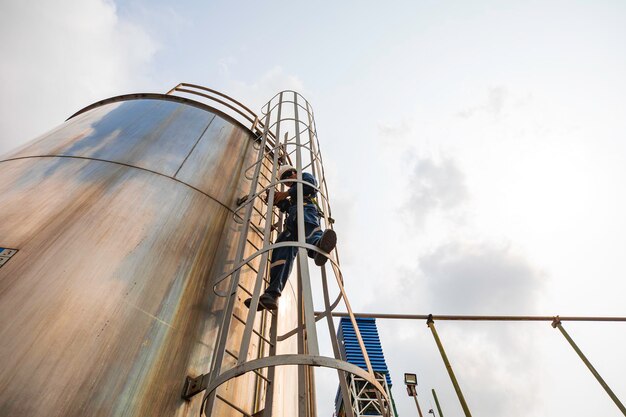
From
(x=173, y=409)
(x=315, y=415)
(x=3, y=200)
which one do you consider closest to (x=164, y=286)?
(x=173, y=409)

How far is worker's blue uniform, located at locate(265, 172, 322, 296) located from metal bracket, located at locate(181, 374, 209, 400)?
3.46 ft

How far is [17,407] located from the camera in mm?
1767

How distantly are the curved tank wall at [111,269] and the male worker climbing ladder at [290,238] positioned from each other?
1.78 ft

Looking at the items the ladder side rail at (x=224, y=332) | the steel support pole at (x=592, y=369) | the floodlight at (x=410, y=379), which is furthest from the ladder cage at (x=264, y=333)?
the floodlight at (x=410, y=379)

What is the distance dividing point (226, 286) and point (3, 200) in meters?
2.20

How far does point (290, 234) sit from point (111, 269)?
6.57 ft

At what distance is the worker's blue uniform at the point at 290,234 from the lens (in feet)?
11.4

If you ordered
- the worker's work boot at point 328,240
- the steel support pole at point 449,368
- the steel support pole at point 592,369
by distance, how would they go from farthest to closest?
1. the steel support pole at point 592,369
2. the steel support pole at point 449,368
3. the worker's work boot at point 328,240

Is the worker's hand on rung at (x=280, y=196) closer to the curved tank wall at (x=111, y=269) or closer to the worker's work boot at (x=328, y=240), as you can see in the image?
the curved tank wall at (x=111, y=269)

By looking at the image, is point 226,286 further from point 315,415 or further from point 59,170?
point 59,170

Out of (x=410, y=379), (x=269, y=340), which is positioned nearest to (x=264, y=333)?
(x=269, y=340)

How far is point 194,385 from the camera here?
7.91ft

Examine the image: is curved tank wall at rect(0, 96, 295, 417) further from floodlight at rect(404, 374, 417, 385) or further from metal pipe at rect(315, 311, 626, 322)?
floodlight at rect(404, 374, 417, 385)

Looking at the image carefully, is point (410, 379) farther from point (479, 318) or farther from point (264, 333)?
point (264, 333)
